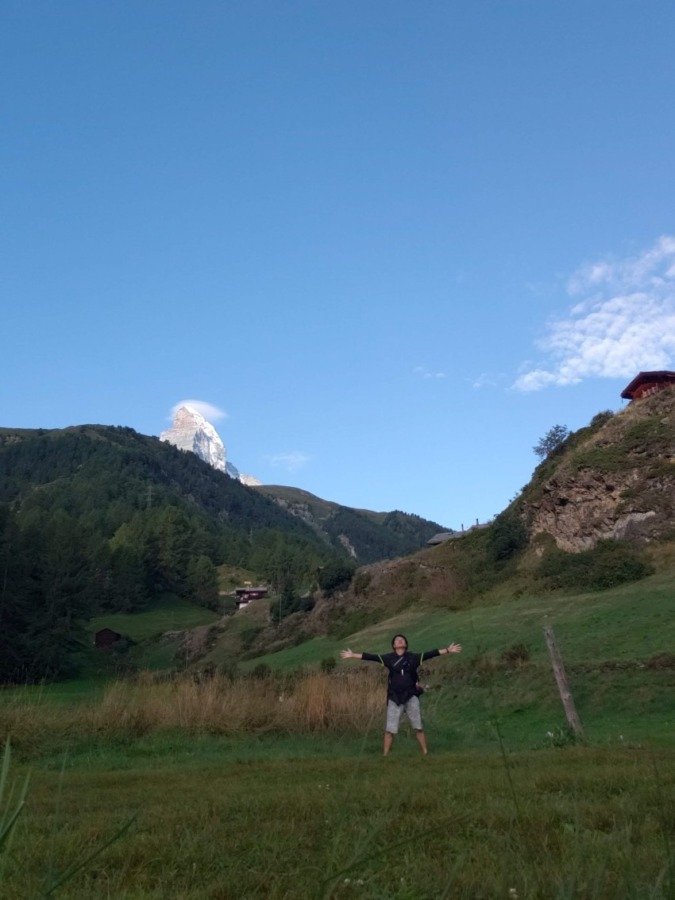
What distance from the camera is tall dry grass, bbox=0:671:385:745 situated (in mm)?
12594

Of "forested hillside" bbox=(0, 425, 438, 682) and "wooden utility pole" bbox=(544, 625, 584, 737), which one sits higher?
"forested hillside" bbox=(0, 425, 438, 682)

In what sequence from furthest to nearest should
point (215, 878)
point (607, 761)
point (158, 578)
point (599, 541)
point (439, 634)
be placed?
point (158, 578)
point (599, 541)
point (439, 634)
point (607, 761)
point (215, 878)

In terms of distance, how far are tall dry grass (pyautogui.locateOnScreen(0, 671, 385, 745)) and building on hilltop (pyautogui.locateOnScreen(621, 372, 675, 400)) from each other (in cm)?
4896

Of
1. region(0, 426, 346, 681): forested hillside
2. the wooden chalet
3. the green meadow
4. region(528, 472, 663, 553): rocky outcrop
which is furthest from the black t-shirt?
the wooden chalet

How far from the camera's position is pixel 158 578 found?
11550 cm

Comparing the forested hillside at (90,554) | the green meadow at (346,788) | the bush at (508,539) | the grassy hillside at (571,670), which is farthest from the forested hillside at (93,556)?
the bush at (508,539)

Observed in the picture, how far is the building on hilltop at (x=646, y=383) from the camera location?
5659cm

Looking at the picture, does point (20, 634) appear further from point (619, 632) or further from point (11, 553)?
point (619, 632)

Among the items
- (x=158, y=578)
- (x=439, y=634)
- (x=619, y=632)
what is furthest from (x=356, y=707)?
(x=158, y=578)

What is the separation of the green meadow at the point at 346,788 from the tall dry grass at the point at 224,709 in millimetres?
35

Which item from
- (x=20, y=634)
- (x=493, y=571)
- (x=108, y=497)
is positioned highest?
(x=108, y=497)

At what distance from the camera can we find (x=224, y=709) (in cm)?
1299

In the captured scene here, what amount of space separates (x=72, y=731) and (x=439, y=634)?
26.8 m

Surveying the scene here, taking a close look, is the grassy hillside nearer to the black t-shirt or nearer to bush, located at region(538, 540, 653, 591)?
the black t-shirt
